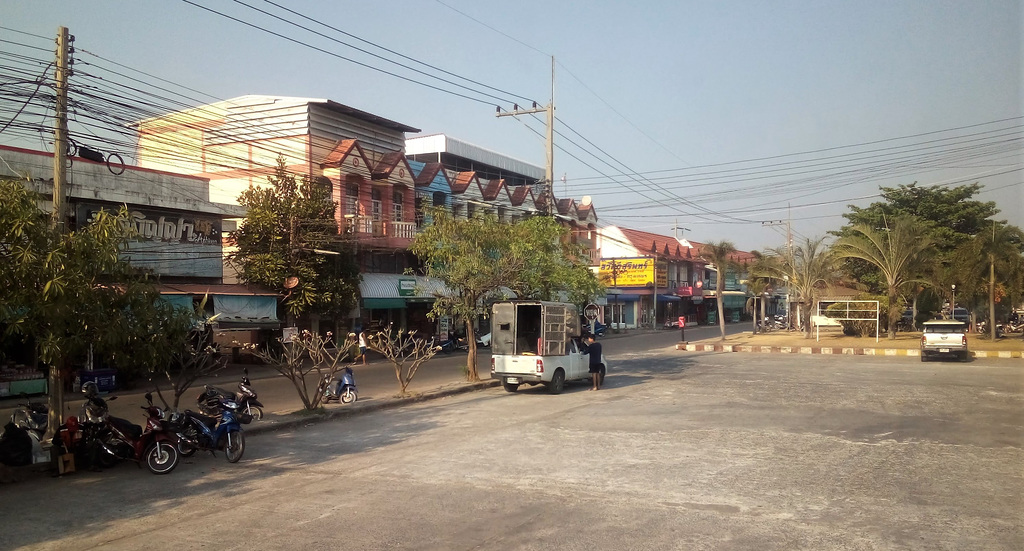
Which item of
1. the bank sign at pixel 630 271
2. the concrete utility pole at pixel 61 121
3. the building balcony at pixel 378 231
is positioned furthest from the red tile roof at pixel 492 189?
the concrete utility pole at pixel 61 121

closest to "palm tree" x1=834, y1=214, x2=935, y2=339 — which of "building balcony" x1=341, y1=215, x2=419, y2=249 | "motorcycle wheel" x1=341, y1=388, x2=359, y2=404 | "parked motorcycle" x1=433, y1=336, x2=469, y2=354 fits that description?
"parked motorcycle" x1=433, y1=336, x2=469, y2=354

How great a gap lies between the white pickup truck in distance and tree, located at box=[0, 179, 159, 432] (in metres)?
28.1

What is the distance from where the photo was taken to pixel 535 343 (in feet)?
68.8

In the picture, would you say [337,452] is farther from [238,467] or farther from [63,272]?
[63,272]

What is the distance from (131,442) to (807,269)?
122 feet

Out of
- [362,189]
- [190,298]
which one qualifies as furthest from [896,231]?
[190,298]

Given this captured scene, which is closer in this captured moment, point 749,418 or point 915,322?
point 749,418

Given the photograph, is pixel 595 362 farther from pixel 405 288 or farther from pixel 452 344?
pixel 452 344

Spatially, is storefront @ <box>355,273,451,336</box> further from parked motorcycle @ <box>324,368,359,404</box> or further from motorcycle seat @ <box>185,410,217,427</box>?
motorcycle seat @ <box>185,410,217,427</box>

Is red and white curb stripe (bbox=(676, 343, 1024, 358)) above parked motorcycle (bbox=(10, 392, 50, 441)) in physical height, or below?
below

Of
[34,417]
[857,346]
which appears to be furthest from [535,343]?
[857,346]

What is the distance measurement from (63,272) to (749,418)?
39.8 ft

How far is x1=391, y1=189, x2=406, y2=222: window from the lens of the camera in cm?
3478

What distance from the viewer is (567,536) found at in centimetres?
684
